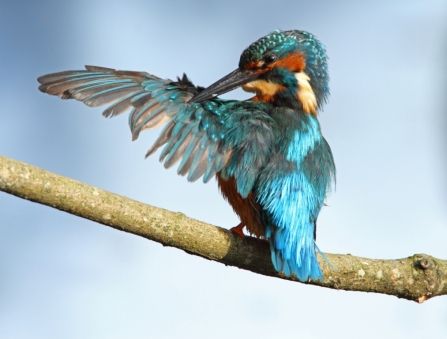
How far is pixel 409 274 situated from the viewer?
3.33 metres

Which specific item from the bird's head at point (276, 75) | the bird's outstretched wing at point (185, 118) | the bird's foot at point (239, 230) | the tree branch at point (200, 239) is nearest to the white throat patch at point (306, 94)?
the bird's head at point (276, 75)

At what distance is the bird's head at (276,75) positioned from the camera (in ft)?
12.2

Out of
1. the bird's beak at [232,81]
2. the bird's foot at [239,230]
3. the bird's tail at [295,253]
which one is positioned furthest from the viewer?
the bird's beak at [232,81]

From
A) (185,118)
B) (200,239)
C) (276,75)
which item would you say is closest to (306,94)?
(276,75)

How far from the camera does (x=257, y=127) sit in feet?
11.1

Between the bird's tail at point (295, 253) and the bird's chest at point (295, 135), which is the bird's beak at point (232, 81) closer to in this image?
the bird's chest at point (295, 135)

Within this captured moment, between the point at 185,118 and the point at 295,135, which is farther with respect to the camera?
the point at 185,118

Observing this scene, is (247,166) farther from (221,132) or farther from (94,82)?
(94,82)

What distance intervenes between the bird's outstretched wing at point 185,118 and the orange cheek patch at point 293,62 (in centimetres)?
35

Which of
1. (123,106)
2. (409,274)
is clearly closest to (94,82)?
(123,106)

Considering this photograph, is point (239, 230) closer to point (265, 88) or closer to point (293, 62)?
point (265, 88)

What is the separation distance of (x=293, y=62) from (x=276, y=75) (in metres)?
0.15

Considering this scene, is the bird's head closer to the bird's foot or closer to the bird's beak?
the bird's beak

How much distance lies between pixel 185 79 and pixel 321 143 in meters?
0.95
